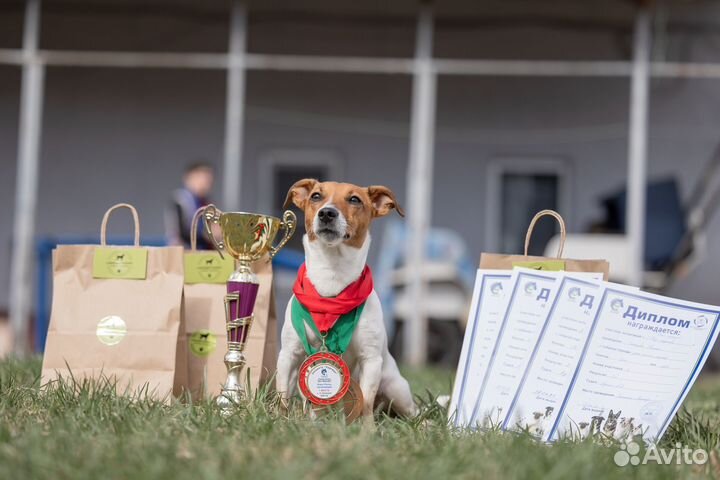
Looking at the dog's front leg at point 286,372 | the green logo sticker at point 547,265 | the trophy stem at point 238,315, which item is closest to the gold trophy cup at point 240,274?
the trophy stem at point 238,315

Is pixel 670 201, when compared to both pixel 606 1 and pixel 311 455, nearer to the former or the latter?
pixel 606 1

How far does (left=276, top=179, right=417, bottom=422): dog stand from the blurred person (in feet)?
10.8

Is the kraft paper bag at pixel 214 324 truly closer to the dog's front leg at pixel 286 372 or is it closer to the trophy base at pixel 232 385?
the trophy base at pixel 232 385

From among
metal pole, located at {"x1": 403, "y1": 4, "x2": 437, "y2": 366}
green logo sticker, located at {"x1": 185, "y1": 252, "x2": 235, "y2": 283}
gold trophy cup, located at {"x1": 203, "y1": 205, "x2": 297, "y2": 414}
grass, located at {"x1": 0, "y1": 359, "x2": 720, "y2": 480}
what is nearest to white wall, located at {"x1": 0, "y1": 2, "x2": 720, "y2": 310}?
metal pole, located at {"x1": 403, "y1": 4, "x2": 437, "y2": 366}

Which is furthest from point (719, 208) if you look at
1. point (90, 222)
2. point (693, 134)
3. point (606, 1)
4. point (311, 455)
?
point (311, 455)

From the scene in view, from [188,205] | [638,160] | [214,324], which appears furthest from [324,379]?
[638,160]

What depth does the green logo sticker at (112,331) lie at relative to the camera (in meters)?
3.00

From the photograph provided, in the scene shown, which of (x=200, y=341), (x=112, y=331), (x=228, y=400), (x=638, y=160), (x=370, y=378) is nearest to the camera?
(x=228, y=400)

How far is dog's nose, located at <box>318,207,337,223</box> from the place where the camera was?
9.10 feet

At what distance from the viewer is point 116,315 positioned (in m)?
3.02

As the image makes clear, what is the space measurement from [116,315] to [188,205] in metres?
3.13

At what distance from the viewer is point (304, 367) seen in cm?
280

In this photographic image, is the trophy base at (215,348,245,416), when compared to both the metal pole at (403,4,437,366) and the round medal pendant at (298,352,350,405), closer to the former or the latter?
the round medal pendant at (298,352,350,405)

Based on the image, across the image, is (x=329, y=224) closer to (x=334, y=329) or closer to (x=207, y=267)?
(x=334, y=329)
